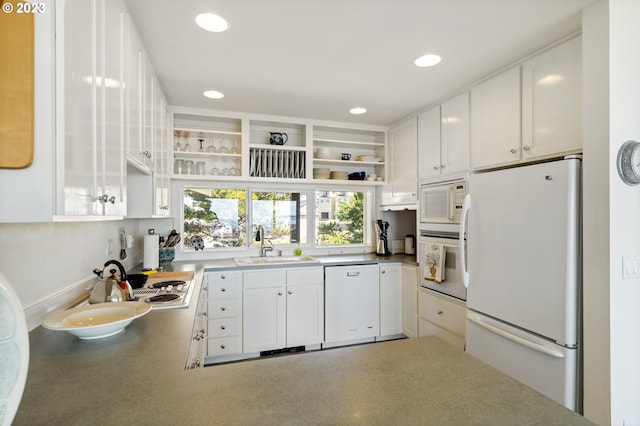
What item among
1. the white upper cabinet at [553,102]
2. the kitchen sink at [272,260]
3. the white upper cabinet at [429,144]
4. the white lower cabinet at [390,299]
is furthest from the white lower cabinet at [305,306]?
the white upper cabinet at [553,102]

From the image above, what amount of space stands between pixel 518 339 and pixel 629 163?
110 cm

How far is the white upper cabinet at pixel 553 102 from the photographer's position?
1.79m

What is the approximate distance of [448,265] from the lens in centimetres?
272

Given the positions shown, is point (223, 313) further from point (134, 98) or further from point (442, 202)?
point (442, 202)

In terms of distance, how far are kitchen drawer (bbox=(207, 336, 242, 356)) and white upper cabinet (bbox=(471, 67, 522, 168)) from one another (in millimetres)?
2552

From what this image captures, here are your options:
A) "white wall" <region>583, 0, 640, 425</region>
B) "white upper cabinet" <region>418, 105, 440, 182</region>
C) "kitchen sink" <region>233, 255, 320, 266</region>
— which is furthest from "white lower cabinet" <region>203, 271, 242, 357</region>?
"white wall" <region>583, 0, 640, 425</region>

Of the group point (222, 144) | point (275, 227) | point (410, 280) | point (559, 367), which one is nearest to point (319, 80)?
point (222, 144)

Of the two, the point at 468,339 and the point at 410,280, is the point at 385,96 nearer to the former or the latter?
the point at 410,280

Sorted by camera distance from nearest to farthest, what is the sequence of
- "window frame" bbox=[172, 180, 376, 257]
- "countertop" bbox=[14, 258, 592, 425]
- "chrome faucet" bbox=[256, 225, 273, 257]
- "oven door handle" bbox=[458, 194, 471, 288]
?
1. "countertop" bbox=[14, 258, 592, 425]
2. "oven door handle" bbox=[458, 194, 471, 288]
3. "window frame" bbox=[172, 180, 376, 257]
4. "chrome faucet" bbox=[256, 225, 273, 257]

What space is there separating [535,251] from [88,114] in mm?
2190

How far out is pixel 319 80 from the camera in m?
2.49

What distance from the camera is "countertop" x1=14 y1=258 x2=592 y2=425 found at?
0.72m

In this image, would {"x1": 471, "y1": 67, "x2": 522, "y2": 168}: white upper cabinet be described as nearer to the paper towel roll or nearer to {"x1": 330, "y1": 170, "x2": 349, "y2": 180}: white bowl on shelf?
{"x1": 330, "y1": 170, "x2": 349, "y2": 180}: white bowl on shelf

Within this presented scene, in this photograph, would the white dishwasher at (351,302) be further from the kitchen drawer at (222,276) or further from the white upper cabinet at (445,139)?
the white upper cabinet at (445,139)
